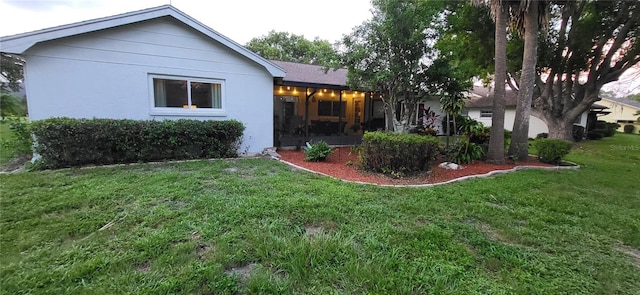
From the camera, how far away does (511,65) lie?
14.2 meters

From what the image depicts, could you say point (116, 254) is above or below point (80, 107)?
below

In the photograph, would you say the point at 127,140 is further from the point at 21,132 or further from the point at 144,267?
the point at 144,267

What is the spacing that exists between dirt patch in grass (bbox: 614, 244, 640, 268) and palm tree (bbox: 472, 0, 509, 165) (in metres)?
5.62

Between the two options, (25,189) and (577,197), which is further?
(577,197)

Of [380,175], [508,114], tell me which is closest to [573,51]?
[508,114]

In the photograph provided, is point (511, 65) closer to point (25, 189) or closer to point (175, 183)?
point (175, 183)

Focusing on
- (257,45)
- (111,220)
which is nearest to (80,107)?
(111,220)

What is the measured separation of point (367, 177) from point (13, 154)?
950 cm

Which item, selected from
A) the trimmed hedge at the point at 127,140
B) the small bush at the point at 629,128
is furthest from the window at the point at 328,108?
the small bush at the point at 629,128

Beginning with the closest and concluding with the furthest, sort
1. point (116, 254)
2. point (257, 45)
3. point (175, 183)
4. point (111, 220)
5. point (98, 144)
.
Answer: point (116, 254) → point (111, 220) → point (175, 183) → point (98, 144) → point (257, 45)

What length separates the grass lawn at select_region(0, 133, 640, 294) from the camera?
2328 millimetres

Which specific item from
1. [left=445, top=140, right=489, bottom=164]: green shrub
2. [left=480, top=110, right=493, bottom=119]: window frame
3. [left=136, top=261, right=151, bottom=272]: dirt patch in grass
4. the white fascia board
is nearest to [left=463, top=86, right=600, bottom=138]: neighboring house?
[left=480, top=110, right=493, bottom=119]: window frame

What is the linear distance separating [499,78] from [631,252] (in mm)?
6504

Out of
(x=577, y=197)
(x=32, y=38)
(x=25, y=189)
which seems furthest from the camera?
(x=32, y=38)
